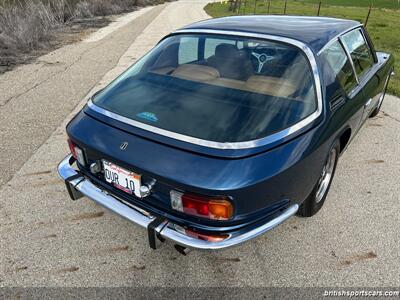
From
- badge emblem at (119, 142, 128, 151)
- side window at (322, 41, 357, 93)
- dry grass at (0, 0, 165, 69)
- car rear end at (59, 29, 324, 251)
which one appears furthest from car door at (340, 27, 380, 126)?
dry grass at (0, 0, 165, 69)

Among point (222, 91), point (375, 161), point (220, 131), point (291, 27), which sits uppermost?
point (291, 27)

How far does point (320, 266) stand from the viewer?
91.9 inches

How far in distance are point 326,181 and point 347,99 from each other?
725mm

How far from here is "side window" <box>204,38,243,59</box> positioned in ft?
8.46

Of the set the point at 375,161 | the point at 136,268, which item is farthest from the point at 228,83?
the point at 375,161

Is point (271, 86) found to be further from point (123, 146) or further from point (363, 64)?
point (363, 64)

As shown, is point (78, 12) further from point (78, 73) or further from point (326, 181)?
point (326, 181)

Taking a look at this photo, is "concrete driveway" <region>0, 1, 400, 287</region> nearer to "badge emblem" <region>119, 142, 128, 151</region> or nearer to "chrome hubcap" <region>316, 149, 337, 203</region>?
"chrome hubcap" <region>316, 149, 337, 203</region>

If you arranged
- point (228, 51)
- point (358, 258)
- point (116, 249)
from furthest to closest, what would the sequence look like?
point (228, 51)
point (116, 249)
point (358, 258)

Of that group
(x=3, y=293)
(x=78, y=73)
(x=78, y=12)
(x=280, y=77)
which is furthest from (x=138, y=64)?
(x=78, y=12)

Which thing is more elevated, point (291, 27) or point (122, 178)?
point (291, 27)

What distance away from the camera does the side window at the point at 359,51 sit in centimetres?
314

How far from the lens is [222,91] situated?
7.68 feet

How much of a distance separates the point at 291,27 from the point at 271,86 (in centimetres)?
75
